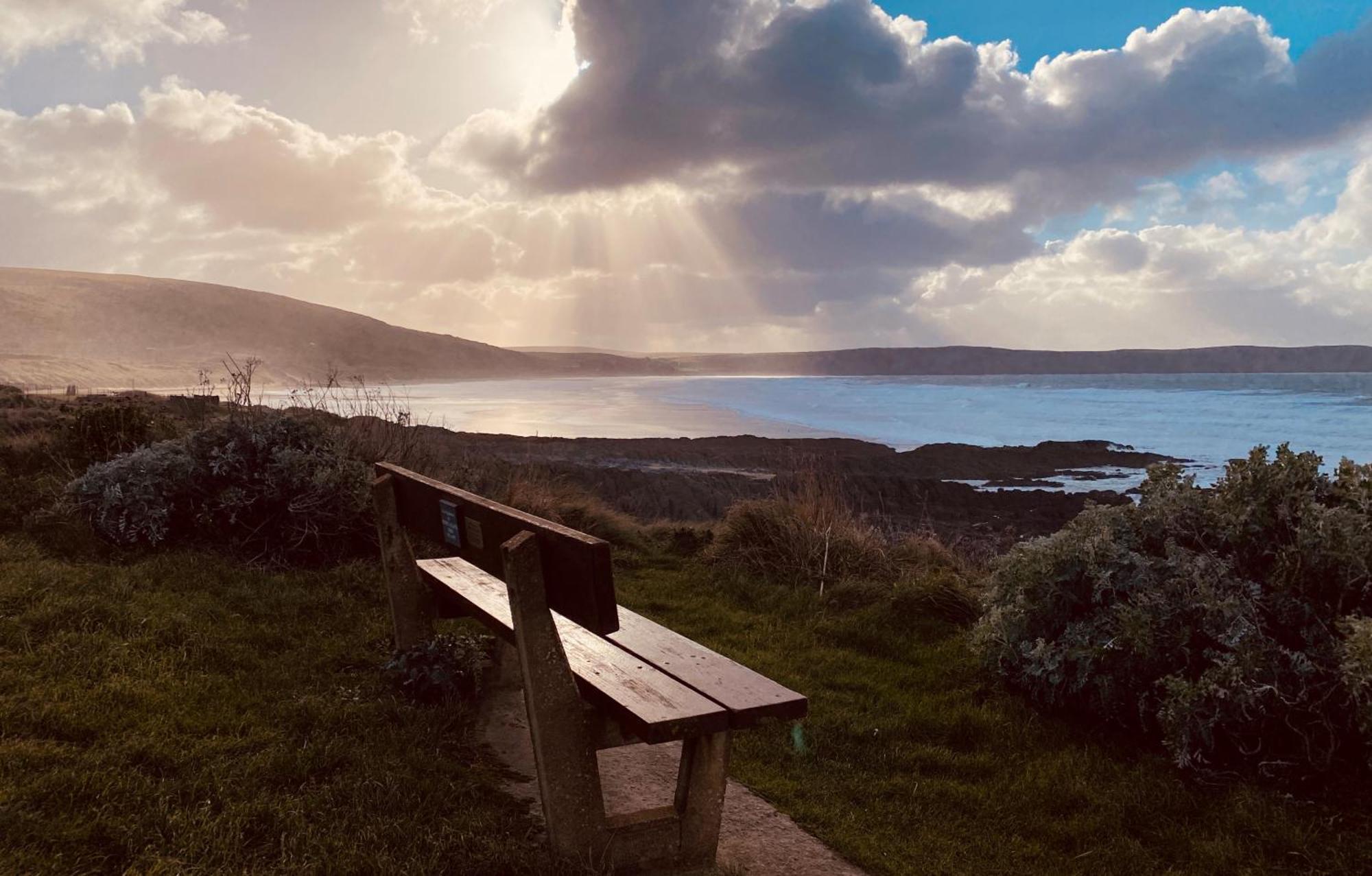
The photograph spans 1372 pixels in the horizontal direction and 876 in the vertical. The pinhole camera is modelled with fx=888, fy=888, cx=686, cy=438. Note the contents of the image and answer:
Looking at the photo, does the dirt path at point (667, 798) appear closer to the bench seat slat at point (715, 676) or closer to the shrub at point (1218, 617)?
the bench seat slat at point (715, 676)

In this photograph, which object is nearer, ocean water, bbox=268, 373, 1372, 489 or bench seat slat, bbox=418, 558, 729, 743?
bench seat slat, bbox=418, 558, 729, 743

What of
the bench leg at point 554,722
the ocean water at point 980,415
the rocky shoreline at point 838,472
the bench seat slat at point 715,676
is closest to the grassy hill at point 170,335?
the ocean water at point 980,415

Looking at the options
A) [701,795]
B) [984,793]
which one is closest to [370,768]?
[701,795]

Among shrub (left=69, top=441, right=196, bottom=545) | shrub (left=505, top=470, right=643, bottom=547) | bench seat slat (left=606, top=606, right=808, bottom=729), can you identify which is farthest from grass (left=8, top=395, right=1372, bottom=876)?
shrub (left=505, top=470, right=643, bottom=547)

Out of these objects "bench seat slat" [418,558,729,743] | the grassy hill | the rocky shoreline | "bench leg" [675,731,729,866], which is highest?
the grassy hill

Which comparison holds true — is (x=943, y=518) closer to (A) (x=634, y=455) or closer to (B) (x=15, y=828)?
(A) (x=634, y=455)

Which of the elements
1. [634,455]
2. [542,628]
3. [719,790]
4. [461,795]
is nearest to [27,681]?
[461,795]

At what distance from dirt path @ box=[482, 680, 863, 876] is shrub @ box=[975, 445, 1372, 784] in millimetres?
1841

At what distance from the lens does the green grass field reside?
2.97 meters

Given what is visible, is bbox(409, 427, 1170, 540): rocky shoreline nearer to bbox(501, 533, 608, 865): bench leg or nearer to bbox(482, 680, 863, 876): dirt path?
bbox(482, 680, 863, 876): dirt path

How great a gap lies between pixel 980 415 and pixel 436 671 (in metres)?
49.0

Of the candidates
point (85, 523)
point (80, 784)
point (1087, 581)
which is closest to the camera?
point (80, 784)

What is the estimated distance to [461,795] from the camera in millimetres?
3492

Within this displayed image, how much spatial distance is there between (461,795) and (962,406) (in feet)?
190
